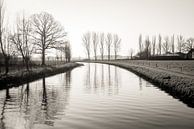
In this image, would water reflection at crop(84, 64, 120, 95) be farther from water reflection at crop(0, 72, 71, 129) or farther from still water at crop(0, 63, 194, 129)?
water reflection at crop(0, 72, 71, 129)

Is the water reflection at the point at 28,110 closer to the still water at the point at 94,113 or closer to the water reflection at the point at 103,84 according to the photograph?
the still water at the point at 94,113

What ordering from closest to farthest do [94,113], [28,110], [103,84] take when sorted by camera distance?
[94,113]
[28,110]
[103,84]

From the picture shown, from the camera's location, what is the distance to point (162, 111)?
15852mm

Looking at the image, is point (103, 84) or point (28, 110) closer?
point (28, 110)

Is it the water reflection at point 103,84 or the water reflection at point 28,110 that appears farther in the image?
the water reflection at point 103,84

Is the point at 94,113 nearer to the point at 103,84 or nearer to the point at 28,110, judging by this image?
the point at 28,110

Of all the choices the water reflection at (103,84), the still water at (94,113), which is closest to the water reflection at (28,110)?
the still water at (94,113)

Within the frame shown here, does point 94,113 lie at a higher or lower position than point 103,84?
lower

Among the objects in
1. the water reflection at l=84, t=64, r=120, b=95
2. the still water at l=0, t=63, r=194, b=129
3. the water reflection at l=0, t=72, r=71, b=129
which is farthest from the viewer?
the water reflection at l=84, t=64, r=120, b=95

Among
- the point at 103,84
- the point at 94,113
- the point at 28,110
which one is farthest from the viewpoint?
the point at 103,84

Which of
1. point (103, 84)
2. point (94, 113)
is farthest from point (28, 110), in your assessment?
point (103, 84)

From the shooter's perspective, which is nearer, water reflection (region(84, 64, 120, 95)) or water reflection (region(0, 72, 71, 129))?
water reflection (region(0, 72, 71, 129))

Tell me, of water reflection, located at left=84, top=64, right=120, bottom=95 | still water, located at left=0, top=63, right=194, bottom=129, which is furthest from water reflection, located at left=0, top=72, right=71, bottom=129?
water reflection, located at left=84, top=64, right=120, bottom=95

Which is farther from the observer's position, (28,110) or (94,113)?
(28,110)
